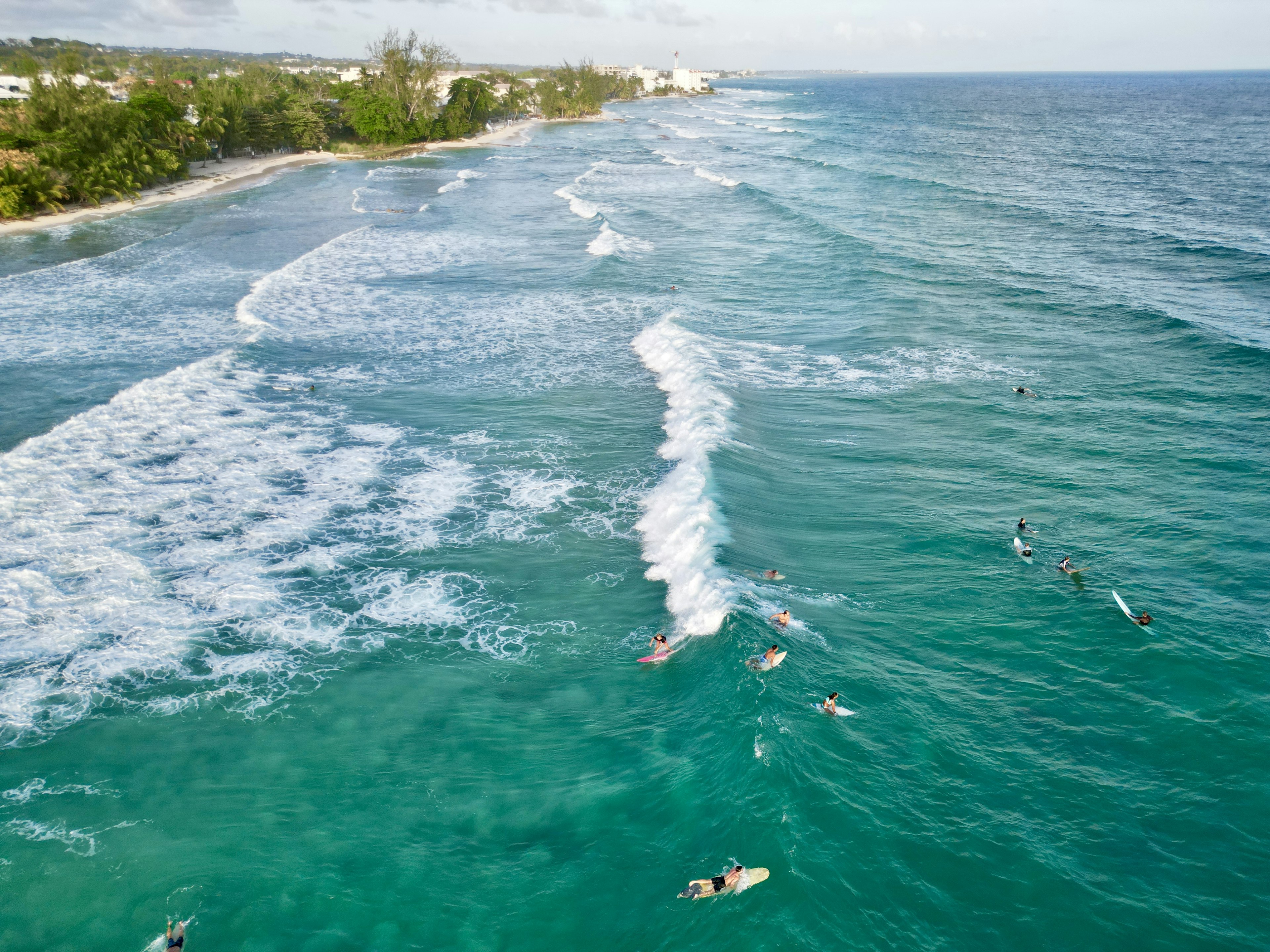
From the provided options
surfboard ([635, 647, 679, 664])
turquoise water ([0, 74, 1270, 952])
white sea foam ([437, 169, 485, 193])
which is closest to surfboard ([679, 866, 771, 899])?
turquoise water ([0, 74, 1270, 952])

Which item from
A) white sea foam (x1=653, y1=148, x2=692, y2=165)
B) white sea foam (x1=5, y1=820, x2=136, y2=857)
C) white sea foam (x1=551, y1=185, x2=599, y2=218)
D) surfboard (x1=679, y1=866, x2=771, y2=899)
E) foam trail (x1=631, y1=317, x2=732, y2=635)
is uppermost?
white sea foam (x1=653, y1=148, x2=692, y2=165)

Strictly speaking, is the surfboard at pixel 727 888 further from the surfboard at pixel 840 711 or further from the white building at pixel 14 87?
the white building at pixel 14 87

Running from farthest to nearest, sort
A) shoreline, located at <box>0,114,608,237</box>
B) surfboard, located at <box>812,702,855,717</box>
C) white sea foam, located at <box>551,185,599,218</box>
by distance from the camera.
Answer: white sea foam, located at <box>551,185,599,218</box> < shoreline, located at <box>0,114,608,237</box> < surfboard, located at <box>812,702,855,717</box>

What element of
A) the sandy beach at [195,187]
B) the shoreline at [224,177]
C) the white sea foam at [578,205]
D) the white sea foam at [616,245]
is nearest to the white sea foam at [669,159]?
the white sea foam at [578,205]

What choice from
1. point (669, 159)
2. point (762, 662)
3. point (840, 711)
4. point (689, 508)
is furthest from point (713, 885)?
point (669, 159)

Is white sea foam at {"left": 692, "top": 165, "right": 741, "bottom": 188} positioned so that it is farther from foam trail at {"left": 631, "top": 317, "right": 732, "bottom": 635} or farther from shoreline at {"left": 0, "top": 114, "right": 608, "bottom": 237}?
foam trail at {"left": 631, "top": 317, "right": 732, "bottom": 635}
